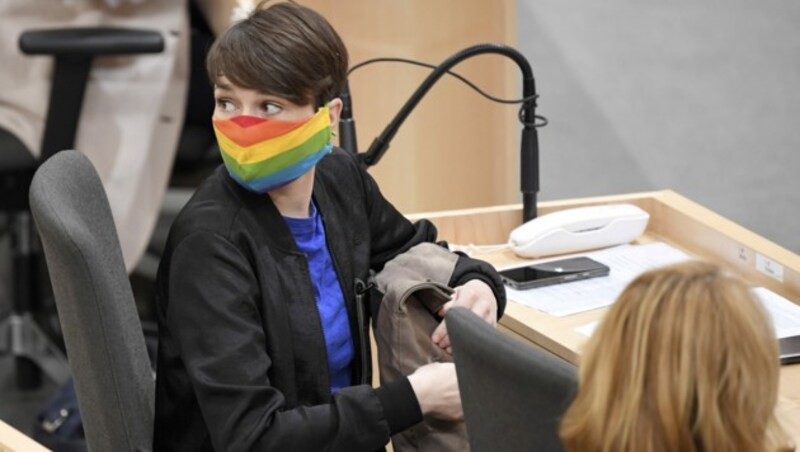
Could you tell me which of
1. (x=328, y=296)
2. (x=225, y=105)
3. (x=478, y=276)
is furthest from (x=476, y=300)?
(x=225, y=105)

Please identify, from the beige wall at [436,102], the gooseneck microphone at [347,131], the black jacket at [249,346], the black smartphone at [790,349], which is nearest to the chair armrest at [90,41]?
the beige wall at [436,102]

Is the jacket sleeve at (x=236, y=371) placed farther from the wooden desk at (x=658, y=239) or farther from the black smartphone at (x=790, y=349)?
the black smartphone at (x=790, y=349)

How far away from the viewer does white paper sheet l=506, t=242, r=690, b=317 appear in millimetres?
2186

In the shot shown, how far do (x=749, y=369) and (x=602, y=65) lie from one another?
3148 mm

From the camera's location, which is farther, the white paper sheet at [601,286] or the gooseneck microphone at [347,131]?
the gooseneck microphone at [347,131]

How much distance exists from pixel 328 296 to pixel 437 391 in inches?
7.9

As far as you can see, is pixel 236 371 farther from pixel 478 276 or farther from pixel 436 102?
pixel 436 102

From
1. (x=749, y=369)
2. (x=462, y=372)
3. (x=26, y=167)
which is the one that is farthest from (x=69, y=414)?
(x=749, y=369)

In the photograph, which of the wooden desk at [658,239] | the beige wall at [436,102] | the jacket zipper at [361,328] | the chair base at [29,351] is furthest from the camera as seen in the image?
the chair base at [29,351]

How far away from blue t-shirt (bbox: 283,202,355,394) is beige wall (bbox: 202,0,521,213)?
4.85ft

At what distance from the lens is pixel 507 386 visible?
1.35 m

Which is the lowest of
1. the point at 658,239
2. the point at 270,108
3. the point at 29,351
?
the point at 29,351

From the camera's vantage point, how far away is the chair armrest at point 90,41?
3361mm

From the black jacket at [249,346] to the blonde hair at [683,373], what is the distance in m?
0.48
